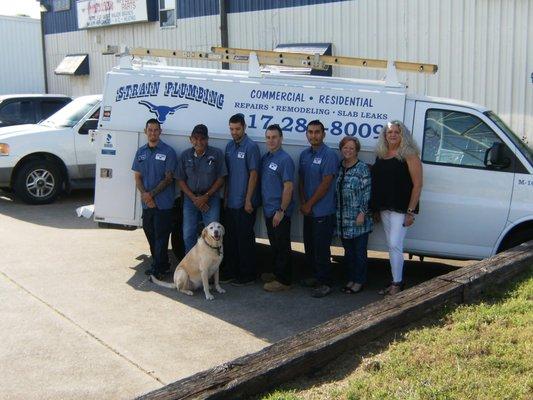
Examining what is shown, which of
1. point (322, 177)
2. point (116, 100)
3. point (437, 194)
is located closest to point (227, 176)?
point (322, 177)

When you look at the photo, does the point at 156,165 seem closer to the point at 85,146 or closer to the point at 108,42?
the point at 85,146

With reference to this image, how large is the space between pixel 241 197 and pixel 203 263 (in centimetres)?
83

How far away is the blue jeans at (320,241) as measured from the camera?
7.22m

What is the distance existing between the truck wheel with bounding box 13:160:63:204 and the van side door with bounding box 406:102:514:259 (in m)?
7.27

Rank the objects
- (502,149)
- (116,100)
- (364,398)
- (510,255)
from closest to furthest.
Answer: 1. (364,398)
2. (510,255)
3. (502,149)
4. (116,100)

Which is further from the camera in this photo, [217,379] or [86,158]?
[86,158]

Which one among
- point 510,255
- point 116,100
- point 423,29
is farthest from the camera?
point 423,29

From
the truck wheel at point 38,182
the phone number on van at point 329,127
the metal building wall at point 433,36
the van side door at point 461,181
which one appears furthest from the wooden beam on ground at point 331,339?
the truck wheel at point 38,182

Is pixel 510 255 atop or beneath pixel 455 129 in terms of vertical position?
beneath

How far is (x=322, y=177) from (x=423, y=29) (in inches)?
235

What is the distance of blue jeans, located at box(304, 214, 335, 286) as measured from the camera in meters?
7.22

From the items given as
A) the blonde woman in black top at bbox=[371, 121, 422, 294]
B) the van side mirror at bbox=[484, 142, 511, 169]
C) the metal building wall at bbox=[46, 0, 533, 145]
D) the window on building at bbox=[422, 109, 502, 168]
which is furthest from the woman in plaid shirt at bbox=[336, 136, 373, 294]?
the metal building wall at bbox=[46, 0, 533, 145]

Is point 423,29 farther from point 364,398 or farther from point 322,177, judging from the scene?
point 364,398

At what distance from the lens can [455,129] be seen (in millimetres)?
7273
